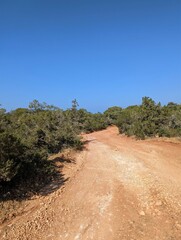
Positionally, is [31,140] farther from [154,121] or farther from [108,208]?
[154,121]

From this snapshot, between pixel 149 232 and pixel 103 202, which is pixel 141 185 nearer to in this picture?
pixel 103 202

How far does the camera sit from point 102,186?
6.62 meters

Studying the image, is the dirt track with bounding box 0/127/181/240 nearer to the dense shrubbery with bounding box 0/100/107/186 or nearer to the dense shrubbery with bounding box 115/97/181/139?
the dense shrubbery with bounding box 0/100/107/186

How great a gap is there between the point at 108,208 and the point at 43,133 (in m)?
6.30

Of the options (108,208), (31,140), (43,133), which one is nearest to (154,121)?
(43,133)

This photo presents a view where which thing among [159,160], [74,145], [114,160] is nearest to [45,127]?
[74,145]

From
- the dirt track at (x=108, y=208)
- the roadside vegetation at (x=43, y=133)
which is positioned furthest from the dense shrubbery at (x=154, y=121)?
the dirt track at (x=108, y=208)

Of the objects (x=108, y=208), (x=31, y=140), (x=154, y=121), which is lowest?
(x=108, y=208)

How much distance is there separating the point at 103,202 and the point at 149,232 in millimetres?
1565

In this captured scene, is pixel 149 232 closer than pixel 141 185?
Yes

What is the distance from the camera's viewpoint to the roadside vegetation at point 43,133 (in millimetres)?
5918

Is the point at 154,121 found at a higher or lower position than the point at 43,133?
higher

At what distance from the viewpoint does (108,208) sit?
203 inches

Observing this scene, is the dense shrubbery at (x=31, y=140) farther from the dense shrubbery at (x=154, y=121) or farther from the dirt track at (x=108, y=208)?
the dense shrubbery at (x=154, y=121)
